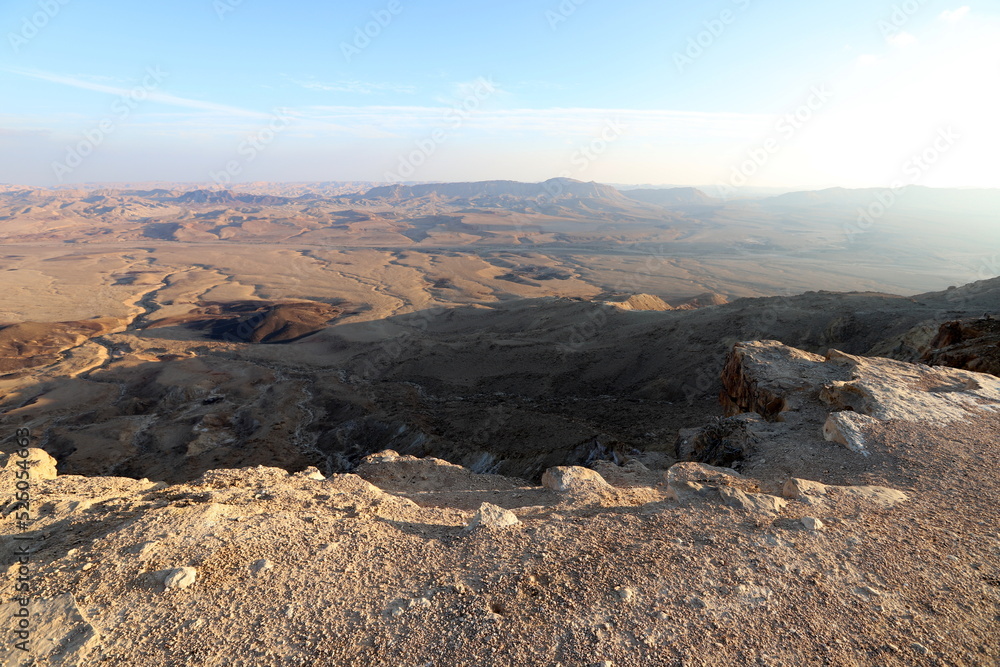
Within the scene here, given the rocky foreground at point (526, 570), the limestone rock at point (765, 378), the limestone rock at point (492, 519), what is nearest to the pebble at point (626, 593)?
the rocky foreground at point (526, 570)

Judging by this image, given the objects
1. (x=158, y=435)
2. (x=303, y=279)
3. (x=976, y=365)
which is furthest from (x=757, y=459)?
(x=303, y=279)

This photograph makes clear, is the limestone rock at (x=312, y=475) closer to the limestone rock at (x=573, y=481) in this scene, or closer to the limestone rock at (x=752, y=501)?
the limestone rock at (x=573, y=481)

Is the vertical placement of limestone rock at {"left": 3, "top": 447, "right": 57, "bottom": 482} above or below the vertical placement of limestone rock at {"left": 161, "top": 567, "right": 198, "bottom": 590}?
below

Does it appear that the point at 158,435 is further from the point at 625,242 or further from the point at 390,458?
the point at 625,242

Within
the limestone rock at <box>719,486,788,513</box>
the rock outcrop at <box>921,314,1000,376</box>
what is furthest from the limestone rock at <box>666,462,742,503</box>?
the rock outcrop at <box>921,314,1000,376</box>

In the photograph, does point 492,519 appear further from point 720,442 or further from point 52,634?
point 720,442

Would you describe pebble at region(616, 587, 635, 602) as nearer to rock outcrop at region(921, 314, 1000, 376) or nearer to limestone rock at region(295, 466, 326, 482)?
limestone rock at region(295, 466, 326, 482)
